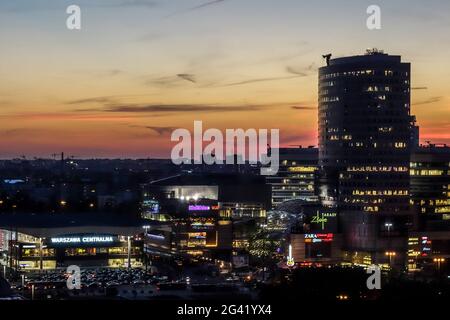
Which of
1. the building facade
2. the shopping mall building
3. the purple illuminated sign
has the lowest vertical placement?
the shopping mall building

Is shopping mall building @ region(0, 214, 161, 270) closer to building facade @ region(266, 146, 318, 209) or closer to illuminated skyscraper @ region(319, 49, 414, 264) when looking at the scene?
illuminated skyscraper @ region(319, 49, 414, 264)

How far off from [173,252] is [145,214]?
7.22 m

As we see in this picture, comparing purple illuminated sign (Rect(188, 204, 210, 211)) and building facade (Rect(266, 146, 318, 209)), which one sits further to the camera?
building facade (Rect(266, 146, 318, 209))

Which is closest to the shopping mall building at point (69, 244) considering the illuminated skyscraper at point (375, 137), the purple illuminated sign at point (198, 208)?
the purple illuminated sign at point (198, 208)

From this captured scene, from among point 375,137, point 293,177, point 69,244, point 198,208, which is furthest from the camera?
point 293,177

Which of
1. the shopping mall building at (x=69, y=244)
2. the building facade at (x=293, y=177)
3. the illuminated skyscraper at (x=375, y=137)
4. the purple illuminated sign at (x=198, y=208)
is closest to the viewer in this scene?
the shopping mall building at (x=69, y=244)

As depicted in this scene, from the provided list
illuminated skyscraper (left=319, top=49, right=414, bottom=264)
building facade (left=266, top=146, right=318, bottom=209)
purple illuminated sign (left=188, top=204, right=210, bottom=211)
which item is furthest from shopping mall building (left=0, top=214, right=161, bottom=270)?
building facade (left=266, top=146, right=318, bottom=209)

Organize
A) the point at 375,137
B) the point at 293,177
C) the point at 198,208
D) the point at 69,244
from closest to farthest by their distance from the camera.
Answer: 1. the point at 69,244
2. the point at 375,137
3. the point at 198,208
4. the point at 293,177

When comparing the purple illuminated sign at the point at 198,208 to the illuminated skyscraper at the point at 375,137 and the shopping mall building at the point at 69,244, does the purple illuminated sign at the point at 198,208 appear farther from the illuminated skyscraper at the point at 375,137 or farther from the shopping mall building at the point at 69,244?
the illuminated skyscraper at the point at 375,137

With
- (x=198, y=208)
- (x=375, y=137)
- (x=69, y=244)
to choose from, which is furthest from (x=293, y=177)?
(x=69, y=244)

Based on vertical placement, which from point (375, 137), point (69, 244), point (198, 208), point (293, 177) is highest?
point (375, 137)

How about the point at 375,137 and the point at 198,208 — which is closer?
the point at 375,137

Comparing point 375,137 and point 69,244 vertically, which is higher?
point 375,137

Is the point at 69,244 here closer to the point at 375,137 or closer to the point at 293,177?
the point at 375,137
